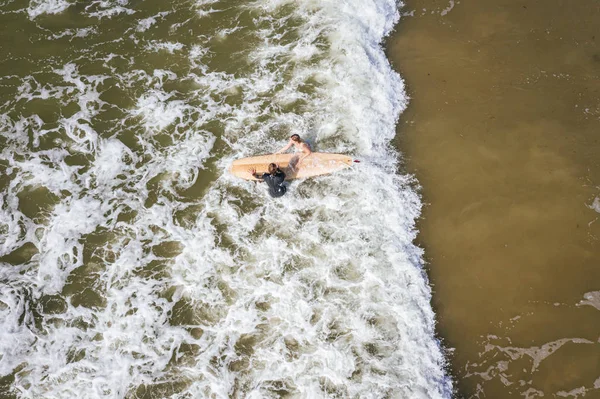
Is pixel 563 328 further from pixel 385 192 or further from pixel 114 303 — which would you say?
pixel 114 303

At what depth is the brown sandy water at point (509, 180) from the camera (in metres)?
7.97

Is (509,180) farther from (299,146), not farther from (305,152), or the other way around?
(299,146)

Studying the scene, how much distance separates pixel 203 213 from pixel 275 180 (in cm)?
188

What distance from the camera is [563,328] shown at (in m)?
8.07

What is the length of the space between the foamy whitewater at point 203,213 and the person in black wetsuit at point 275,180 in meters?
0.26

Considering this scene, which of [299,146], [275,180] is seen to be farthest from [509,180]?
[275,180]

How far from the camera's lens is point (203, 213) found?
10.2 meters

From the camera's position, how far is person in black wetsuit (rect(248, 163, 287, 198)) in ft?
32.8

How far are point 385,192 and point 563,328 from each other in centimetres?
437

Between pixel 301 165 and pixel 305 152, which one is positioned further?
pixel 301 165

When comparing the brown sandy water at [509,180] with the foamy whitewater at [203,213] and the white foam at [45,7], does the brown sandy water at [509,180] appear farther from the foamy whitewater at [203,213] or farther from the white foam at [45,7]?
the white foam at [45,7]

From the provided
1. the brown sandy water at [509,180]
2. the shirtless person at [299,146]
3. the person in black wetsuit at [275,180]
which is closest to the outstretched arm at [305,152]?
the shirtless person at [299,146]

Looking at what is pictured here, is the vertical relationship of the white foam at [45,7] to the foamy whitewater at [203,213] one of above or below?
above

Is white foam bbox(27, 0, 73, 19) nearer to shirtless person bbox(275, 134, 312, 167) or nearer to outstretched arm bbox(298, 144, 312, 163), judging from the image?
shirtless person bbox(275, 134, 312, 167)
